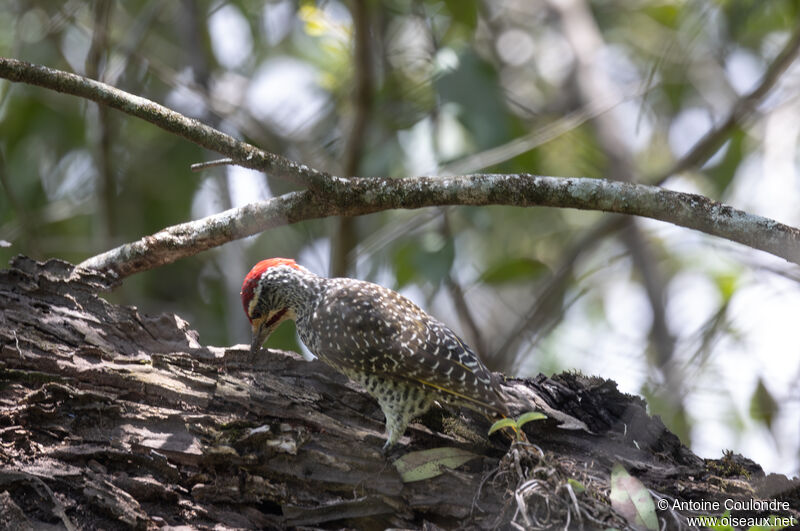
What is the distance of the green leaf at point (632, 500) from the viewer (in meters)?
3.36

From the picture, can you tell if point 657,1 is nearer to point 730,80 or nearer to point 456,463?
point 730,80

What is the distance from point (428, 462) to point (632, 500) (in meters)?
0.92

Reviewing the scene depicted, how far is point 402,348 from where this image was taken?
3895 millimetres

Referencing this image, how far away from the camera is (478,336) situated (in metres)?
7.67

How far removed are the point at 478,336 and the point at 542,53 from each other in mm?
6110

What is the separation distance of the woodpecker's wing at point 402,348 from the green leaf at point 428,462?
0.24 m

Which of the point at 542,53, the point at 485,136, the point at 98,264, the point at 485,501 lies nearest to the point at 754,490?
the point at 485,501

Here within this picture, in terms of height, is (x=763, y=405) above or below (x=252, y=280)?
above

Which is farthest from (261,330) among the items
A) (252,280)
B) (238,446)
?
(238,446)

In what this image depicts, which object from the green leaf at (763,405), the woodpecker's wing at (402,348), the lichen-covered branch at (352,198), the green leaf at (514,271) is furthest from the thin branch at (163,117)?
the green leaf at (514,271)

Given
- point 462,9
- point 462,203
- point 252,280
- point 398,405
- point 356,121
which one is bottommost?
point 398,405

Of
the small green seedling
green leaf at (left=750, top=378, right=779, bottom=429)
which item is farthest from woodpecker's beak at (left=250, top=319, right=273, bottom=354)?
green leaf at (left=750, top=378, right=779, bottom=429)

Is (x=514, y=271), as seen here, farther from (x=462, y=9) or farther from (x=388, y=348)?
(x=388, y=348)

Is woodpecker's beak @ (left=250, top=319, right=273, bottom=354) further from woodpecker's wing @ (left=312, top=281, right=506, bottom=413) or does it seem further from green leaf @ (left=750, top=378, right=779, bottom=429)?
green leaf @ (left=750, top=378, right=779, bottom=429)
